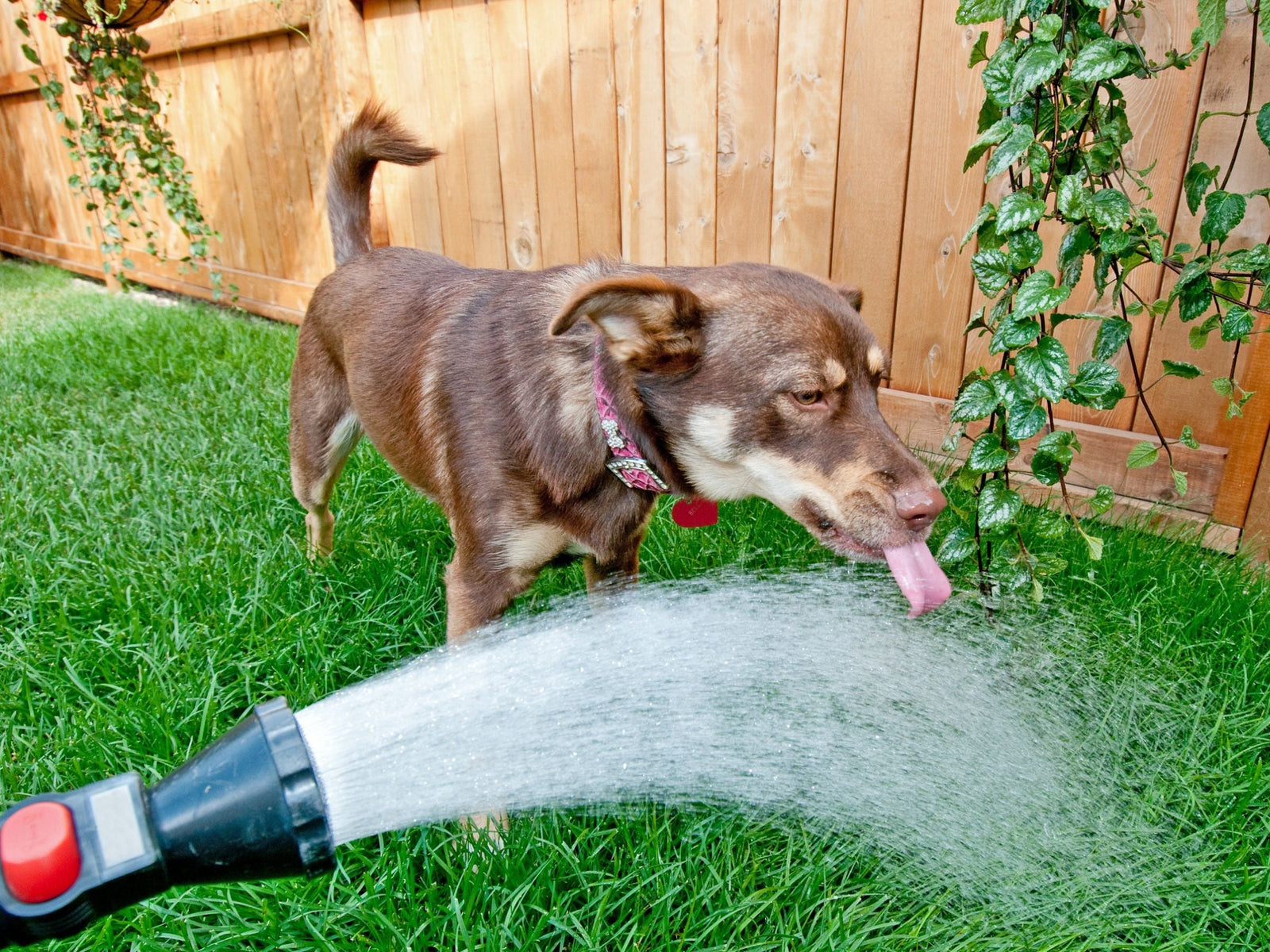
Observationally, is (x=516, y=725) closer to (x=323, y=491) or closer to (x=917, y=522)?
(x=917, y=522)

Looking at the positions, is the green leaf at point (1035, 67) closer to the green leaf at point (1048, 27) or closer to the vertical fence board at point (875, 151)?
the green leaf at point (1048, 27)

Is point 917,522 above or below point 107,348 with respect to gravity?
above

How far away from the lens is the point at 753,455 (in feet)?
6.51

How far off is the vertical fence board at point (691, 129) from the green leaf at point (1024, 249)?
2.46 metres

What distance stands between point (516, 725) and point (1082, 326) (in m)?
2.62

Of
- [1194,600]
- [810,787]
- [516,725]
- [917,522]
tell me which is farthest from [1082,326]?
[516,725]

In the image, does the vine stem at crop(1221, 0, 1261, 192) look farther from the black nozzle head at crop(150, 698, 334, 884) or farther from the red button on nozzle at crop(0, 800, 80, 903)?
the red button on nozzle at crop(0, 800, 80, 903)

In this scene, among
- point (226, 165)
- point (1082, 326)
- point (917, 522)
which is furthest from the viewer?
point (226, 165)

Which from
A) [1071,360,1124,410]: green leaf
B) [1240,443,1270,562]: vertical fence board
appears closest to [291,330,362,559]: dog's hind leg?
[1071,360,1124,410]: green leaf

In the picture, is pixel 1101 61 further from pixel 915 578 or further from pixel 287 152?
pixel 287 152

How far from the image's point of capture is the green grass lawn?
1.70 meters

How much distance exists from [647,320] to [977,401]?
816 millimetres

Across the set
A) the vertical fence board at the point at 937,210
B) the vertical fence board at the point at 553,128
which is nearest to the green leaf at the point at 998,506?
the vertical fence board at the point at 937,210

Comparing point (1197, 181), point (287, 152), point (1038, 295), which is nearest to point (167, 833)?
point (1038, 295)
